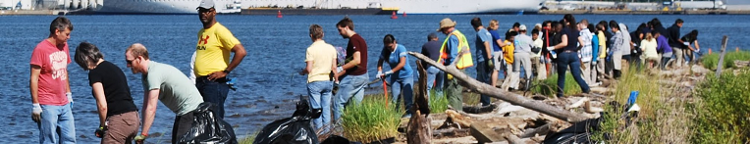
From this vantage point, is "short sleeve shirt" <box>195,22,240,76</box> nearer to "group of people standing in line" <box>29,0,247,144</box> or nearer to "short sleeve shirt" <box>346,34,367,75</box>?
"group of people standing in line" <box>29,0,247,144</box>

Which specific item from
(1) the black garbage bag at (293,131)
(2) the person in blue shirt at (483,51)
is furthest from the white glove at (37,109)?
(2) the person in blue shirt at (483,51)

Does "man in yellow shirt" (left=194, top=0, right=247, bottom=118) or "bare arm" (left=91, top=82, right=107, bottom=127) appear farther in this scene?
"man in yellow shirt" (left=194, top=0, right=247, bottom=118)

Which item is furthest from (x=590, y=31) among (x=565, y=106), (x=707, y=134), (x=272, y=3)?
(x=272, y=3)

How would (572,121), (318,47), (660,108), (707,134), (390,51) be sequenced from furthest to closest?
(390,51) → (318,47) → (572,121) → (660,108) → (707,134)

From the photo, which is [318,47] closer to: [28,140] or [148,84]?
[148,84]

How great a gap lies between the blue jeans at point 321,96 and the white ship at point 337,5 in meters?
129

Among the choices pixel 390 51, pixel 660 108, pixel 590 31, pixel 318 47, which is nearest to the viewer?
pixel 660 108

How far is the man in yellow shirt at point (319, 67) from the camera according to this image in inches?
406

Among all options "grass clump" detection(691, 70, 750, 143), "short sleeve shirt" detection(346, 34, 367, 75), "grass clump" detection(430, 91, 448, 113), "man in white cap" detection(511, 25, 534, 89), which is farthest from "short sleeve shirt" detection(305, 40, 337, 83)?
"man in white cap" detection(511, 25, 534, 89)

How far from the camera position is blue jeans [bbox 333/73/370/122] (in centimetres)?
1088

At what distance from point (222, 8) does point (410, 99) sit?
436 feet

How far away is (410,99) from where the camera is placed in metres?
12.4

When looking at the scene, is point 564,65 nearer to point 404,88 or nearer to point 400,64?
point 404,88

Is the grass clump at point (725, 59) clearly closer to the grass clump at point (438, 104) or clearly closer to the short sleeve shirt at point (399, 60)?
the grass clump at point (438, 104)
